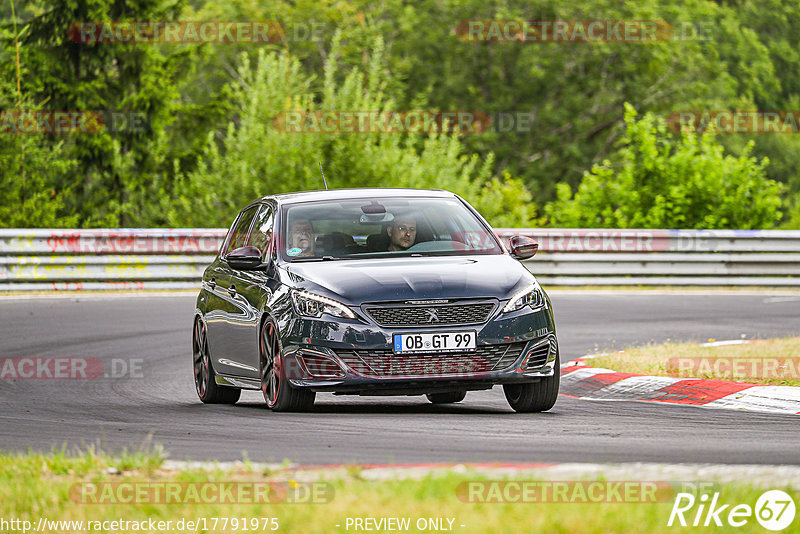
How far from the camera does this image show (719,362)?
468 inches

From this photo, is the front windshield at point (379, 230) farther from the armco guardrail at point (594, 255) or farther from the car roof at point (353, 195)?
the armco guardrail at point (594, 255)

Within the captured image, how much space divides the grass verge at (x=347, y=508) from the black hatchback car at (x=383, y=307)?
2.76m

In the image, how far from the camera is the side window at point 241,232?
11.5m

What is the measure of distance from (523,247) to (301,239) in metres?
1.57

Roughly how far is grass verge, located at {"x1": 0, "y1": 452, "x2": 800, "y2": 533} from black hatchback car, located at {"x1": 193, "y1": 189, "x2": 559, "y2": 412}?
2757mm

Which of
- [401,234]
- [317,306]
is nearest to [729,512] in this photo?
[317,306]

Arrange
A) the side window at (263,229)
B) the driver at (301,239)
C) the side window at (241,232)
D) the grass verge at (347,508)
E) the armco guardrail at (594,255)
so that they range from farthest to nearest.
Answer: the armco guardrail at (594,255) → the side window at (241,232) → the side window at (263,229) → the driver at (301,239) → the grass verge at (347,508)

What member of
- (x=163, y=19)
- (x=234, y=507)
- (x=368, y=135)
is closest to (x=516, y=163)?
(x=163, y=19)

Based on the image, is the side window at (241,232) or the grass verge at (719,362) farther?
the side window at (241,232)

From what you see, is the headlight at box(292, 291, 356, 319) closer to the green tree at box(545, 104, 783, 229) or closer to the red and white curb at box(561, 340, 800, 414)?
the red and white curb at box(561, 340, 800, 414)

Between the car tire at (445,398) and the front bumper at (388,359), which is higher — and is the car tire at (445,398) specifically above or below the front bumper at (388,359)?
below

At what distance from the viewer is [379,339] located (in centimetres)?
895

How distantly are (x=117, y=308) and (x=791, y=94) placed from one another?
62.3 meters

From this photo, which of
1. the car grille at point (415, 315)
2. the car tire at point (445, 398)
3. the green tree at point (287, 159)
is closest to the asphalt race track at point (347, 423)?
the car tire at point (445, 398)
